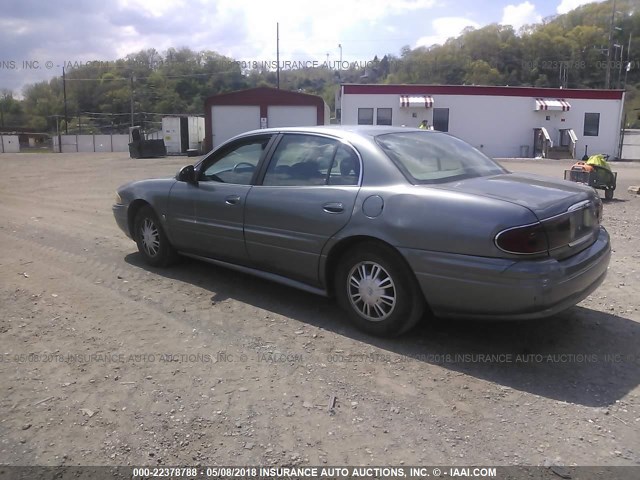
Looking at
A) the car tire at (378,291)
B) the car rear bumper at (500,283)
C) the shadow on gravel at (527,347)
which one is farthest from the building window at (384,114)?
the car rear bumper at (500,283)

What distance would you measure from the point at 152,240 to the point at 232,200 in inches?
56.1

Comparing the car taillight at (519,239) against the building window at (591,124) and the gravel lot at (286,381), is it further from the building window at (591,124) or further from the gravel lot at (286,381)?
the building window at (591,124)

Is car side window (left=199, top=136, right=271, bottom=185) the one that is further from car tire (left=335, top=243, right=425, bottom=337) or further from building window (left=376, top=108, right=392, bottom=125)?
building window (left=376, top=108, right=392, bottom=125)

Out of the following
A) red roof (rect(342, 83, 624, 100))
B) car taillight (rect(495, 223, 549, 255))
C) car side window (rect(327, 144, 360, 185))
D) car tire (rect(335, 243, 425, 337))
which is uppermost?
red roof (rect(342, 83, 624, 100))

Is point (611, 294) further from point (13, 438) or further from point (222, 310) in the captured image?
point (13, 438)

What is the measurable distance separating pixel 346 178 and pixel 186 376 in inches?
72.9

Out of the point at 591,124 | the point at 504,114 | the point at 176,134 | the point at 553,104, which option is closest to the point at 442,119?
the point at 504,114

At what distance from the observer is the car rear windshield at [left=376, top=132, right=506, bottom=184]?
166 inches

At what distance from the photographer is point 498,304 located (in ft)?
11.7

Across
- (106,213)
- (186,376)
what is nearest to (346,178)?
(186,376)

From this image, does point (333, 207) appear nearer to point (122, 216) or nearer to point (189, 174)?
point (189, 174)

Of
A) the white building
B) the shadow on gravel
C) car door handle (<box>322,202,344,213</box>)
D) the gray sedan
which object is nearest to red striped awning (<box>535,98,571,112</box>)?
the white building

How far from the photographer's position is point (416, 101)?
1303 inches

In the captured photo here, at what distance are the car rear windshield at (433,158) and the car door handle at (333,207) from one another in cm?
52
